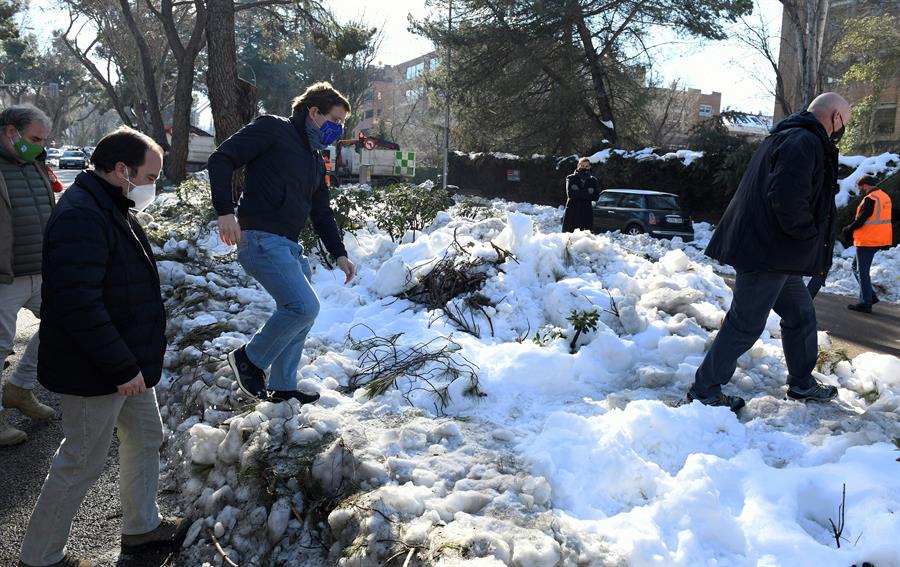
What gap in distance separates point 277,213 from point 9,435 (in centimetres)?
216

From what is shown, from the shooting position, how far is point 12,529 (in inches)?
128

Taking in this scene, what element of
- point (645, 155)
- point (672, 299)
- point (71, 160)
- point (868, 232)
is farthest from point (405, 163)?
point (71, 160)

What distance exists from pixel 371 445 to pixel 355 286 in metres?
3.75

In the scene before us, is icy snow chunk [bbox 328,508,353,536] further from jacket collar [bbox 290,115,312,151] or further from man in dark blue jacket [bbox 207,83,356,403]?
jacket collar [bbox 290,115,312,151]

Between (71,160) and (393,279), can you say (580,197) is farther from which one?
(71,160)

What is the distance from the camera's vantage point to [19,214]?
→ 13.7ft

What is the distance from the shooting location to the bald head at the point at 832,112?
4.16 m

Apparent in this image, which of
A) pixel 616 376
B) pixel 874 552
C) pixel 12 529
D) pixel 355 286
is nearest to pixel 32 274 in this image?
pixel 12 529

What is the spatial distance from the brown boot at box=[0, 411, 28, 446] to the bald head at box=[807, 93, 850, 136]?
521cm

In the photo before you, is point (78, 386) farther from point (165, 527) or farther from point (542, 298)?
point (542, 298)

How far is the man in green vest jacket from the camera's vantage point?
13.5 feet

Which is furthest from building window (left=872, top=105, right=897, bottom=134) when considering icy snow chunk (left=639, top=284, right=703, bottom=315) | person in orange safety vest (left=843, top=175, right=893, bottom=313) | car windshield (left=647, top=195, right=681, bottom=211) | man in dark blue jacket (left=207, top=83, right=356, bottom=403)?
man in dark blue jacket (left=207, top=83, right=356, bottom=403)

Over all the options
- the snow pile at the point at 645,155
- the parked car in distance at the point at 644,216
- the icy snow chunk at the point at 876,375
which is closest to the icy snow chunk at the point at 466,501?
the icy snow chunk at the point at 876,375

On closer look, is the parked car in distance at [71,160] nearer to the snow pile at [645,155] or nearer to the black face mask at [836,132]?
the snow pile at [645,155]
